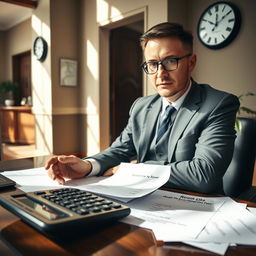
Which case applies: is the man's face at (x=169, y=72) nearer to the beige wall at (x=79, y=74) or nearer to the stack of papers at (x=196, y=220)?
the stack of papers at (x=196, y=220)

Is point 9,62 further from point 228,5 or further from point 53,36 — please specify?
point 228,5

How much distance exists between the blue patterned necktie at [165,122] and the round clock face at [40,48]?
11.6 ft

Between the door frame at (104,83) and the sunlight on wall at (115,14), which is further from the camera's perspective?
the door frame at (104,83)

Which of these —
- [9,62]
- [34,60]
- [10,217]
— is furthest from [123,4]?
[9,62]

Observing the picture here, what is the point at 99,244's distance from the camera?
0.44m

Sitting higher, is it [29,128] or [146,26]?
[146,26]

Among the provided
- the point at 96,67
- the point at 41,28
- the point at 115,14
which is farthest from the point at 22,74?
the point at 115,14

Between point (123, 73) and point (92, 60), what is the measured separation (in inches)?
23.4

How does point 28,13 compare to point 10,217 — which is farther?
point 28,13

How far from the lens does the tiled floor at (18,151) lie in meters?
4.43

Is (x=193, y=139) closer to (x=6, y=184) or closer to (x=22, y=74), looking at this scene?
(x=6, y=184)

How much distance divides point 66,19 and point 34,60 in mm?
859

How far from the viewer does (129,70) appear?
4.59 m

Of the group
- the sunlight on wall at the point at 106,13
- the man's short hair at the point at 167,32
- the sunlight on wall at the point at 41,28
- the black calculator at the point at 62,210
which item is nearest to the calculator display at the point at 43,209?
the black calculator at the point at 62,210
